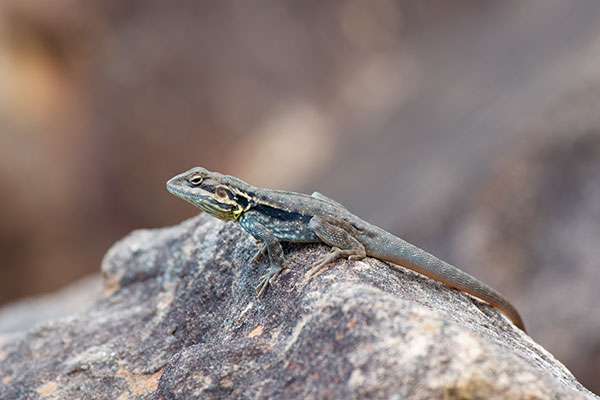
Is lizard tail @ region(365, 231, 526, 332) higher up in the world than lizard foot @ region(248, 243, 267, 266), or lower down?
higher up

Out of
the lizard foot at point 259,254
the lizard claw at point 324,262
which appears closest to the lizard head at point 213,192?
the lizard foot at point 259,254

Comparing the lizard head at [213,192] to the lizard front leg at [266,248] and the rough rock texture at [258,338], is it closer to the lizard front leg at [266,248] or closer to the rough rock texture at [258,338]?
the lizard front leg at [266,248]

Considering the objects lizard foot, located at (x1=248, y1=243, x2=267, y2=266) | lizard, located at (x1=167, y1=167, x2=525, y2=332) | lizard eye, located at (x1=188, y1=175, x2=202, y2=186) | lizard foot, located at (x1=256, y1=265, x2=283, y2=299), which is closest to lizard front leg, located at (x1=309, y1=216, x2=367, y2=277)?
lizard, located at (x1=167, y1=167, x2=525, y2=332)

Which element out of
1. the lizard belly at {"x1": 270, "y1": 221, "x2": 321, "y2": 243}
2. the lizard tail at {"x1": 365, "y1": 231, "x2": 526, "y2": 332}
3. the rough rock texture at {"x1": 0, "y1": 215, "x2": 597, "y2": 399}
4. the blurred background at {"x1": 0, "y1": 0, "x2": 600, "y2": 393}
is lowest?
the rough rock texture at {"x1": 0, "y1": 215, "x2": 597, "y2": 399}

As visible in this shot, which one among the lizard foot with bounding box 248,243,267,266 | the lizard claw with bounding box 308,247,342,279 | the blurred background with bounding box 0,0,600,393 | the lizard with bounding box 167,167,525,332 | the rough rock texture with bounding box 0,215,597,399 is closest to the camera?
the rough rock texture with bounding box 0,215,597,399

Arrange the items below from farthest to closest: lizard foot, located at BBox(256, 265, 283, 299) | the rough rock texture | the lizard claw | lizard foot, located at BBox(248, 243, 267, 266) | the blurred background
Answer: the blurred background
lizard foot, located at BBox(248, 243, 267, 266)
lizard foot, located at BBox(256, 265, 283, 299)
the lizard claw
the rough rock texture

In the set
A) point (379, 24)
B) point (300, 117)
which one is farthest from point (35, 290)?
point (379, 24)

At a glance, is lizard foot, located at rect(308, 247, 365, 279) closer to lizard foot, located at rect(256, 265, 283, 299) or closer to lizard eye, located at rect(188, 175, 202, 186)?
lizard foot, located at rect(256, 265, 283, 299)

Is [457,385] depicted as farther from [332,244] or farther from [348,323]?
[332,244]
